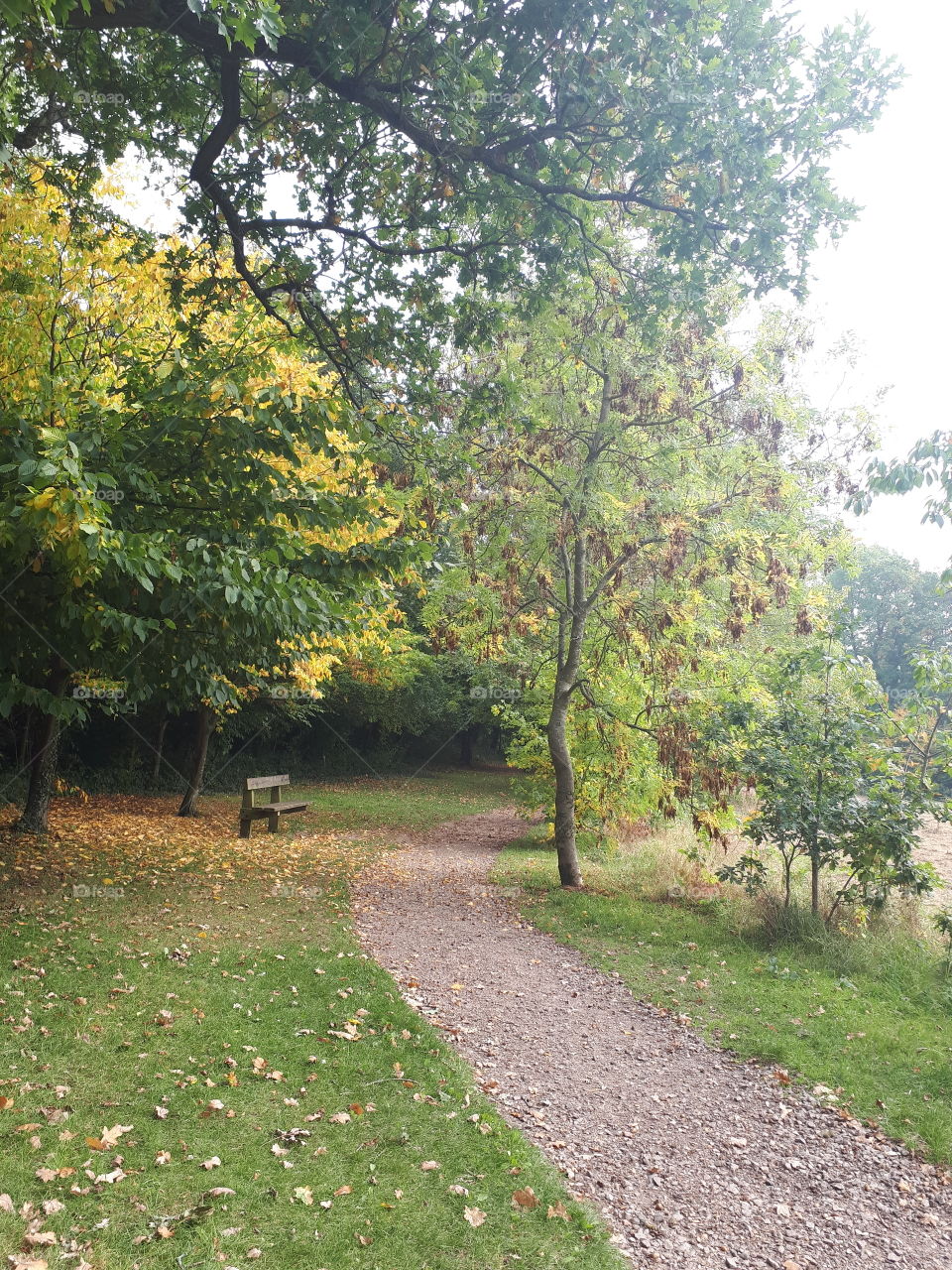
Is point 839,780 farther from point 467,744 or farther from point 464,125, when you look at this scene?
point 467,744

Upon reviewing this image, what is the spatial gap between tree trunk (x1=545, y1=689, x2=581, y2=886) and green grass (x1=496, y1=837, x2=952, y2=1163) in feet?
2.29

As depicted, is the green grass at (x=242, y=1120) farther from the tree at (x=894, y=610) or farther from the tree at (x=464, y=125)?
the tree at (x=894, y=610)

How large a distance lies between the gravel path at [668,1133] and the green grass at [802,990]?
11.5 inches

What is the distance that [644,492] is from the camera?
9.68 metres

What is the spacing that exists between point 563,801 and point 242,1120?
7.43 m

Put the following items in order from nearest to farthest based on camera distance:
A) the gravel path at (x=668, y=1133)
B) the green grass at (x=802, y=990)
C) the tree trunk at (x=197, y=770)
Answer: the gravel path at (x=668, y=1133) → the green grass at (x=802, y=990) → the tree trunk at (x=197, y=770)

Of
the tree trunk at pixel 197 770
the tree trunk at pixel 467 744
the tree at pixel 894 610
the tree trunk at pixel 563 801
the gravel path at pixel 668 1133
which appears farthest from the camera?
the tree at pixel 894 610

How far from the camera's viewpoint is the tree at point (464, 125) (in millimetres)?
5457

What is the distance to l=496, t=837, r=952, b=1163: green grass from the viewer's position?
205 inches

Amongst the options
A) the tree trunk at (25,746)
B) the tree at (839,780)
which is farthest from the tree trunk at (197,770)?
the tree at (839,780)

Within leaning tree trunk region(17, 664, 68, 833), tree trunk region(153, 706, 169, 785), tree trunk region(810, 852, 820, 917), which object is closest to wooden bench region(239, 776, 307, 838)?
leaning tree trunk region(17, 664, 68, 833)

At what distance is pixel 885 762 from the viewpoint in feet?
26.1

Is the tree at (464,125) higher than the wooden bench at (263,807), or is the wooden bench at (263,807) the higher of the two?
the tree at (464,125)

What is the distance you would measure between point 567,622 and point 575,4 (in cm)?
747
